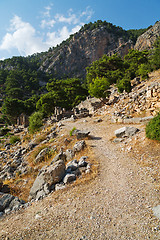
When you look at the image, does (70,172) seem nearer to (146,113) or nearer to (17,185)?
(17,185)

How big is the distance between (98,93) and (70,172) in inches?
805

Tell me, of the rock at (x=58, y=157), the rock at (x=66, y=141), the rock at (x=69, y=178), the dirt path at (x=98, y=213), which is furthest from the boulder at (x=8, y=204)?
the rock at (x=66, y=141)

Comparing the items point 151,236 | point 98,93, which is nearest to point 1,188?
point 151,236

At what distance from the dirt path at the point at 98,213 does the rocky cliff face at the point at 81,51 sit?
111 m

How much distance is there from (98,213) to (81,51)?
4968 inches

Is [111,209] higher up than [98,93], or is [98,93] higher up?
[98,93]

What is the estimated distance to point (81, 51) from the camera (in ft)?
372

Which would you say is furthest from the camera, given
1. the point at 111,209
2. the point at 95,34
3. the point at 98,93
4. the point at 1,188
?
the point at 95,34

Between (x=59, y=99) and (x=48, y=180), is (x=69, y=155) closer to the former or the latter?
(x=48, y=180)

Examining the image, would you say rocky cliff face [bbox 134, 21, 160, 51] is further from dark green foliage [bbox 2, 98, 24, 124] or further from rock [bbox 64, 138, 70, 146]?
rock [bbox 64, 138, 70, 146]

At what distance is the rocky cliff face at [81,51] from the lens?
10625cm

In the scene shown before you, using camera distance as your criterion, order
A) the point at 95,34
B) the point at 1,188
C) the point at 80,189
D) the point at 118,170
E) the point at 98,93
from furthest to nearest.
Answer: the point at 95,34
the point at 98,93
the point at 1,188
the point at 118,170
the point at 80,189

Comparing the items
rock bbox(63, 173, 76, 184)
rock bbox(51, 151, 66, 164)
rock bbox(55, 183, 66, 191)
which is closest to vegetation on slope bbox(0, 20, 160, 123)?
rock bbox(51, 151, 66, 164)

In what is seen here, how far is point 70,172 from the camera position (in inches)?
251
